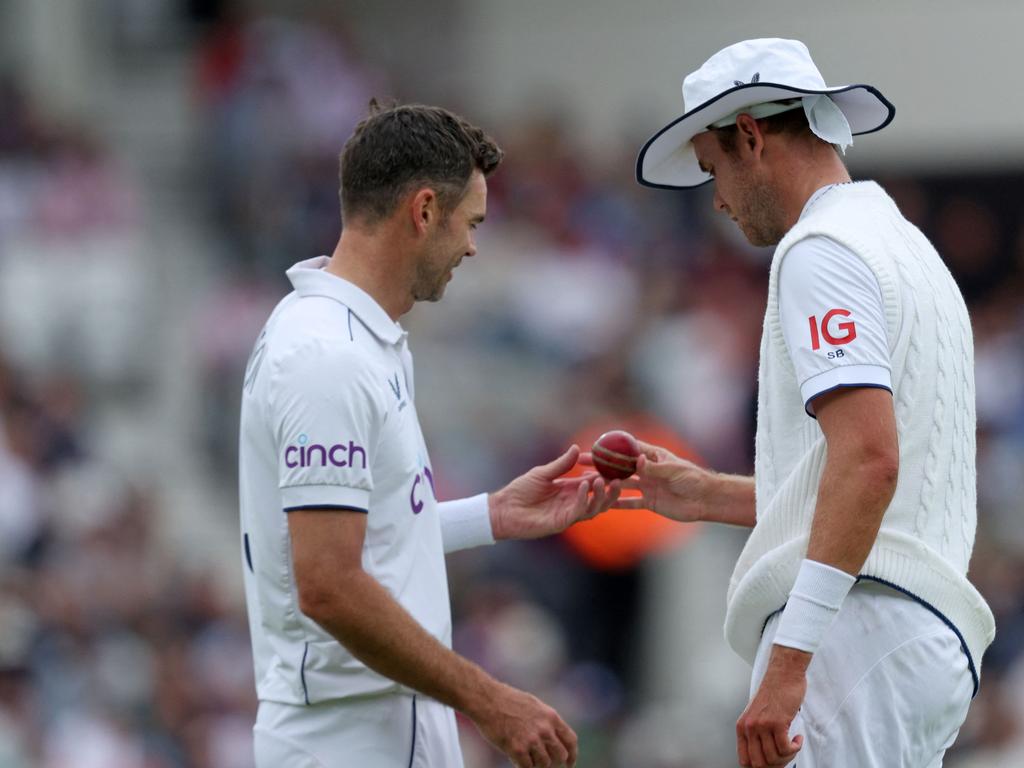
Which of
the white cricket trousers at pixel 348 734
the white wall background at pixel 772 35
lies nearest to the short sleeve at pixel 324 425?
the white cricket trousers at pixel 348 734

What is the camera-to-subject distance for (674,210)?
14.5 metres

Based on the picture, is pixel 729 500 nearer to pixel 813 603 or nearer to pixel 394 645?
pixel 813 603

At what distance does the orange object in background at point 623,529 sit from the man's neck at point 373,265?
634 cm

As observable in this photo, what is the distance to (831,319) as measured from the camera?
4039 millimetres

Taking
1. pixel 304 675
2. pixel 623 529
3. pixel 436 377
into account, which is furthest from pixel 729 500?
pixel 436 377

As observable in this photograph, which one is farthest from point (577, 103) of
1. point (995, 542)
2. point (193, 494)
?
point (995, 542)

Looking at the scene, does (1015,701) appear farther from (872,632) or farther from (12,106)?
(12,106)

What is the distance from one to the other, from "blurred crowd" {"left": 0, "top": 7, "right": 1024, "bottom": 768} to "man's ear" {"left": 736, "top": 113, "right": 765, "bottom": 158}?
5.53 meters

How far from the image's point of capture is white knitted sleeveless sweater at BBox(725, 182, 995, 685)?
13.5 feet

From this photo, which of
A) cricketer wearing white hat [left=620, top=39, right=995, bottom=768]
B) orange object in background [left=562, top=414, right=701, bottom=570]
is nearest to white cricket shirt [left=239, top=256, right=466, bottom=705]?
cricketer wearing white hat [left=620, top=39, right=995, bottom=768]

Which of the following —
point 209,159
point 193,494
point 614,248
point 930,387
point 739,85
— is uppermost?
point 209,159

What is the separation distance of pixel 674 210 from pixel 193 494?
430 cm

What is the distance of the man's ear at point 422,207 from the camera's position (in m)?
4.48

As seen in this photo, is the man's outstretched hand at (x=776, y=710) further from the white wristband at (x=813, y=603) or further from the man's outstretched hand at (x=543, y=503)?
the man's outstretched hand at (x=543, y=503)
